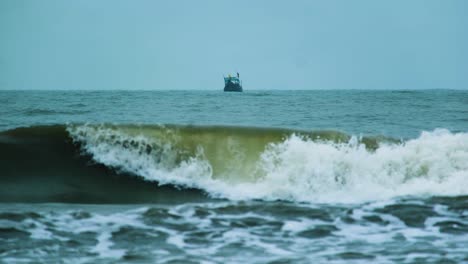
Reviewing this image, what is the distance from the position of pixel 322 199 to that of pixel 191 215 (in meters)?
2.13

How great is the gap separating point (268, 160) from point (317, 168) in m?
0.99

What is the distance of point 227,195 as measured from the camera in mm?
8719

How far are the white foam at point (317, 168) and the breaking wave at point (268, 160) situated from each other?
0.05 feet

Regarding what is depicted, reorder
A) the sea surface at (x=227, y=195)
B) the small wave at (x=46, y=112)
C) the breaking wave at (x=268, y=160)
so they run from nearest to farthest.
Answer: the sea surface at (x=227, y=195) < the breaking wave at (x=268, y=160) < the small wave at (x=46, y=112)

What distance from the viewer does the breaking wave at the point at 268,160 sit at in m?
8.71

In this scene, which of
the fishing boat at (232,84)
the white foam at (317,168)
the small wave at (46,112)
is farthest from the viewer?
the fishing boat at (232,84)

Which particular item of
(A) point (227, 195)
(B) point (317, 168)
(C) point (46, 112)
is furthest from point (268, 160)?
(C) point (46, 112)

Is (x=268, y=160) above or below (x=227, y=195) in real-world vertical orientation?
above

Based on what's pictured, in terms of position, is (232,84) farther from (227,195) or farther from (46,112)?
(227,195)

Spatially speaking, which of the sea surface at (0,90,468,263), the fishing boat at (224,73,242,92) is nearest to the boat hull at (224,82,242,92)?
the fishing boat at (224,73,242,92)

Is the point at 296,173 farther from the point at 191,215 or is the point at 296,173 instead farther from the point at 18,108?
the point at 18,108

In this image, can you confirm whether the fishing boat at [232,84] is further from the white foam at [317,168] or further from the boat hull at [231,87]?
the white foam at [317,168]

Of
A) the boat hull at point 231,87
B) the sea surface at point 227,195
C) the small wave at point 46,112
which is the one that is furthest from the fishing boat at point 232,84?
the sea surface at point 227,195

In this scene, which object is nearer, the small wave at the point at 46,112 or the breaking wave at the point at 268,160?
the breaking wave at the point at 268,160
